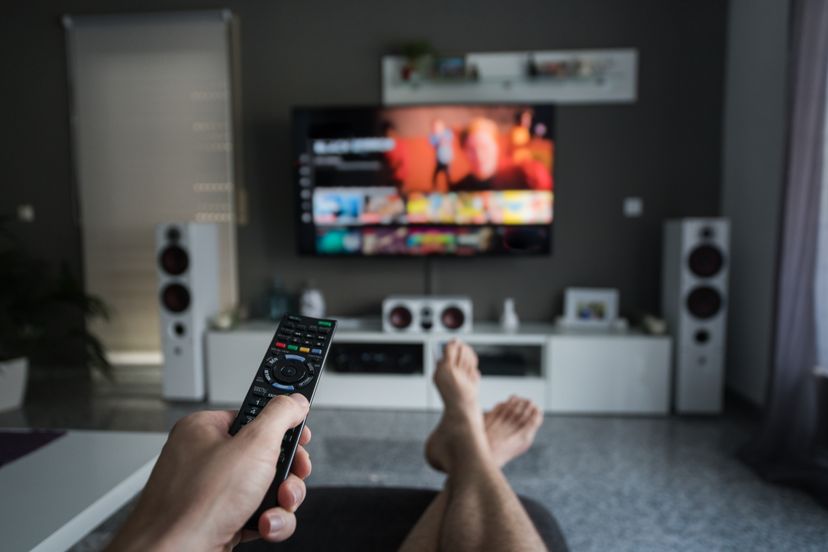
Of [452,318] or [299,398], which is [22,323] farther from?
[299,398]

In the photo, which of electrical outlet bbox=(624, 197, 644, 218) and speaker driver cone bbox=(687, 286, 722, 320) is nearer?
speaker driver cone bbox=(687, 286, 722, 320)

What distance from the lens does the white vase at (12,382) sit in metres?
2.69

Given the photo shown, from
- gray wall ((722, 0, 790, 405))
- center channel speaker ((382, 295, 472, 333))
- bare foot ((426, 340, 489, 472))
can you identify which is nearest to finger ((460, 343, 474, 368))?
bare foot ((426, 340, 489, 472))

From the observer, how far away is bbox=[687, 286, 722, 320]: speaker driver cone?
2.55 m

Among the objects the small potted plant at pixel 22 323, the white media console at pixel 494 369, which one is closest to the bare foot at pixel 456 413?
the white media console at pixel 494 369

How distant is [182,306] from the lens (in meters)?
2.77

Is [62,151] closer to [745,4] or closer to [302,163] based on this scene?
[302,163]

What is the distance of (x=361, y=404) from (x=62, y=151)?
2400 mm

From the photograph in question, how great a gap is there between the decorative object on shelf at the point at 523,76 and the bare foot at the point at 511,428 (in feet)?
6.32

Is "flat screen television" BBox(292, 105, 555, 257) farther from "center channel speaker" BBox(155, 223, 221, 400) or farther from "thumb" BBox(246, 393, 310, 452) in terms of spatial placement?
"thumb" BBox(246, 393, 310, 452)

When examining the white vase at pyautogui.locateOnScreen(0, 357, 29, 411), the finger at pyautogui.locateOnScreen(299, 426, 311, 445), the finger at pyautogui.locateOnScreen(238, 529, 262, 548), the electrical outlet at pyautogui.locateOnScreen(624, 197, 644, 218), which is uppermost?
the electrical outlet at pyautogui.locateOnScreen(624, 197, 644, 218)

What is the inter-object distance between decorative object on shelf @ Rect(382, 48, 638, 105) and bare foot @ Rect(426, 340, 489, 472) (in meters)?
1.88

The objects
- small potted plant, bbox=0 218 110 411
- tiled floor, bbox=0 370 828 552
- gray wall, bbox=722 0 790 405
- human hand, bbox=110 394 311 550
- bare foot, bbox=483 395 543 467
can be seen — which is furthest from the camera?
small potted plant, bbox=0 218 110 411

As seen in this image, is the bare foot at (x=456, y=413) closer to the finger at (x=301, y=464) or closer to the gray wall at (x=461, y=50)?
the finger at (x=301, y=464)
